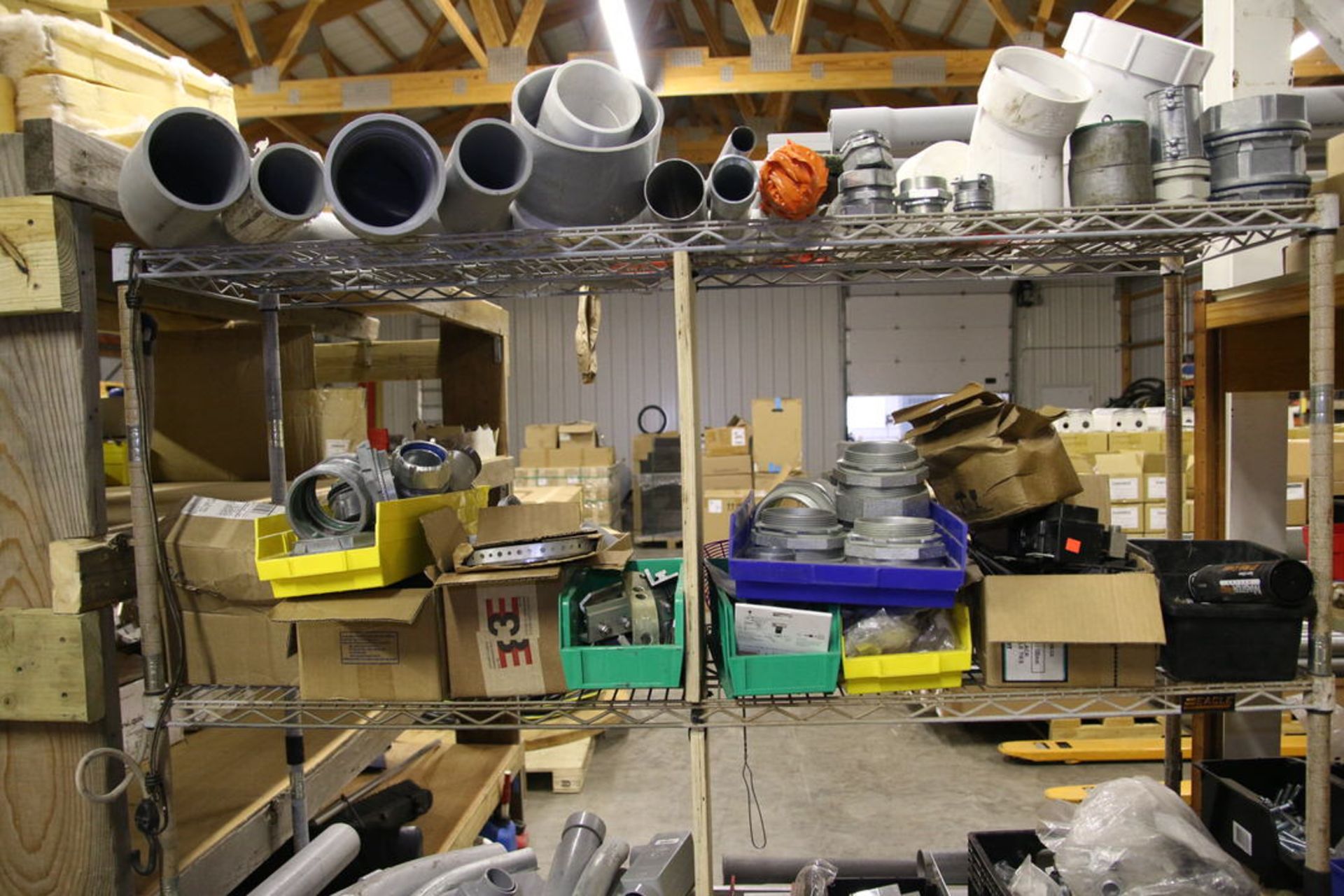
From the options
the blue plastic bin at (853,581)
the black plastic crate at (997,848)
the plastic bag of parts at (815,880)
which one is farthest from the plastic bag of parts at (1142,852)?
the blue plastic bin at (853,581)

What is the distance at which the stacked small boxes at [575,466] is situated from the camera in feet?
25.5

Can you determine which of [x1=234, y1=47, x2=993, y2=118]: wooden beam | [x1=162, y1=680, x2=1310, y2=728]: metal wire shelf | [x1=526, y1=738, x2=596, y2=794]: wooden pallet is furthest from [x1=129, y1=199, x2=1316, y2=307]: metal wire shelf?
[x1=234, y1=47, x2=993, y2=118]: wooden beam

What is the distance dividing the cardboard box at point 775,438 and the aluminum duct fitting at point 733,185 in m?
6.21

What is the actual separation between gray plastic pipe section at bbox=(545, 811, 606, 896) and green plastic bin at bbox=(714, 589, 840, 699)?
0.53 m

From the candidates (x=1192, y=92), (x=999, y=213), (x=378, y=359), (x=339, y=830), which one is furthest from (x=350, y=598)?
(x=1192, y=92)

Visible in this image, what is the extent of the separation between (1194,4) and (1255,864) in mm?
5617

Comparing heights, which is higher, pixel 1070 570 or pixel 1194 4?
pixel 1194 4

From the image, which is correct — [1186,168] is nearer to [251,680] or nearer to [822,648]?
[822,648]

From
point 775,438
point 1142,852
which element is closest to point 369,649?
point 1142,852

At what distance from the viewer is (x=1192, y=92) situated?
5.60 ft

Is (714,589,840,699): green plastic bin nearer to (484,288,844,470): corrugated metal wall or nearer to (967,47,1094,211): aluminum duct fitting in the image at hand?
(967,47,1094,211): aluminum duct fitting

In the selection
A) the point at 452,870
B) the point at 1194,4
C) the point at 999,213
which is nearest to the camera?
the point at 999,213

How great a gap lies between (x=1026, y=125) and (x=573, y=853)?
1882 millimetres

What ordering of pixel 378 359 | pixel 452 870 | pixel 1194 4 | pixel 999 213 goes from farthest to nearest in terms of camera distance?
pixel 1194 4 → pixel 378 359 → pixel 452 870 → pixel 999 213
